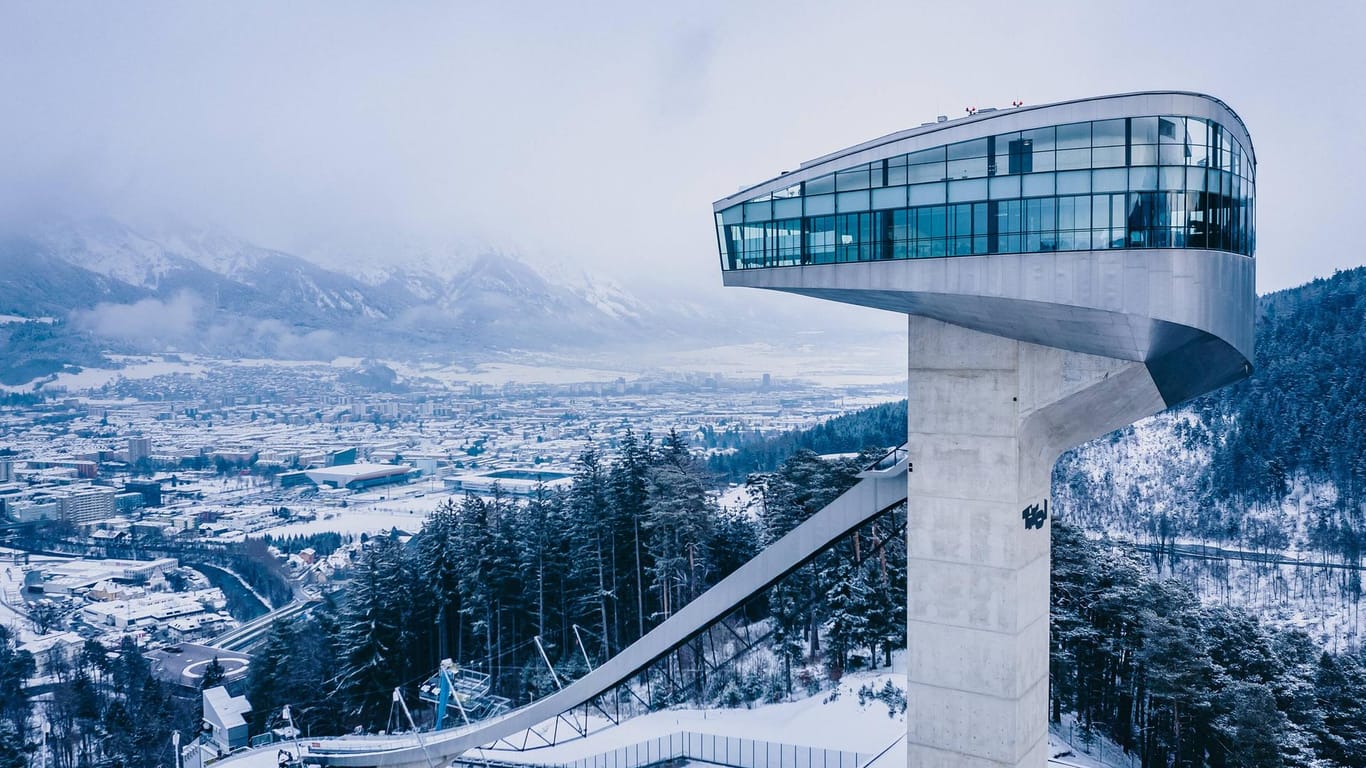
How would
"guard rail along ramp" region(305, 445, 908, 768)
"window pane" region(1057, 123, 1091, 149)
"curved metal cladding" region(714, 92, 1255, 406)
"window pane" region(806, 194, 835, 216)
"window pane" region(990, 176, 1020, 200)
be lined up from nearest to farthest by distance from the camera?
"curved metal cladding" region(714, 92, 1255, 406) < "window pane" region(1057, 123, 1091, 149) < "window pane" region(990, 176, 1020, 200) < "window pane" region(806, 194, 835, 216) < "guard rail along ramp" region(305, 445, 908, 768)

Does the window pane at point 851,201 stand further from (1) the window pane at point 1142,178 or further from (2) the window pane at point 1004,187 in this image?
(1) the window pane at point 1142,178

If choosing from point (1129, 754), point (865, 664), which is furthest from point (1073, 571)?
point (865, 664)

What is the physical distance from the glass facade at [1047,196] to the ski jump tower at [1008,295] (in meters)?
→ 0.04

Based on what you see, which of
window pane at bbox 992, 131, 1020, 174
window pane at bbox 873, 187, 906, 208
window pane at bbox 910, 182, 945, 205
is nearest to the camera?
window pane at bbox 992, 131, 1020, 174

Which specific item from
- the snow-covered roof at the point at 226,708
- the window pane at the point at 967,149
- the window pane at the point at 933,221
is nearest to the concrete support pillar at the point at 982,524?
the window pane at the point at 933,221

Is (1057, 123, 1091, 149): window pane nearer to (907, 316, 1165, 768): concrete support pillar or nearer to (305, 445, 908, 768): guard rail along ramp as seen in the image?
(907, 316, 1165, 768): concrete support pillar

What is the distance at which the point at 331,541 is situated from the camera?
11031 centimetres

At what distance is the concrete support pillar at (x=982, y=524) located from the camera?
813 inches

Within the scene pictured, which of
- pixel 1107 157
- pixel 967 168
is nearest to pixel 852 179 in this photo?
pixel 967 168

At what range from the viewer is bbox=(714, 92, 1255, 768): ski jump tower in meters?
17.7

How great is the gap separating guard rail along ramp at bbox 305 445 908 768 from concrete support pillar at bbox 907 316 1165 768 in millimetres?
3062

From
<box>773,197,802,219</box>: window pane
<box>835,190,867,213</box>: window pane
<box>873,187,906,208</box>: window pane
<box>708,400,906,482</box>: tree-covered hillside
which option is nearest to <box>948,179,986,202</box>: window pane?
<box>873,187,906,208</box>: window pane

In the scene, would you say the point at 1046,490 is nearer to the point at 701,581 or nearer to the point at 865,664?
the point at 865,664

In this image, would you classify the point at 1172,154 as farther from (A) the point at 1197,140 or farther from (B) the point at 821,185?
(B) the point at 821,185
